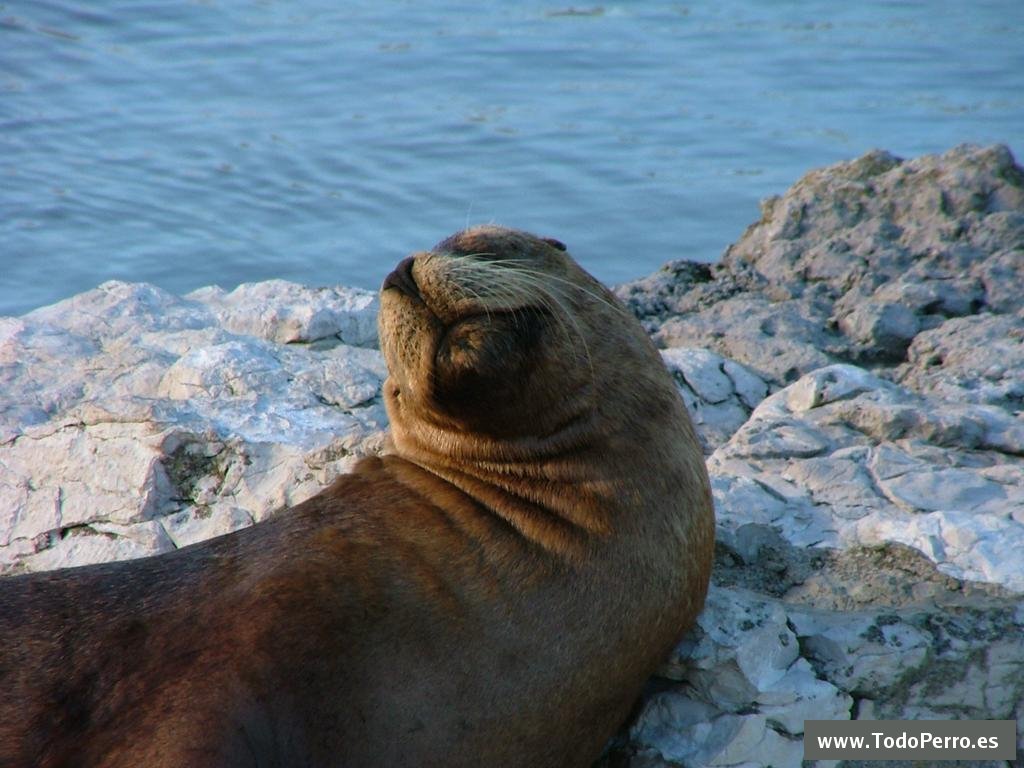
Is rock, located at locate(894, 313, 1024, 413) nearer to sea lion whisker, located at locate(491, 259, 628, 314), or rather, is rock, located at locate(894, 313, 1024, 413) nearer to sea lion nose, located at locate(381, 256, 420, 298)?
sea lion whisker, located at locate(491, 259, 628, 314)

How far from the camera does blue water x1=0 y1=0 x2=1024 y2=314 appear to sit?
10703 millimetres

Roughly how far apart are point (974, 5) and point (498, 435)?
42.6 feet

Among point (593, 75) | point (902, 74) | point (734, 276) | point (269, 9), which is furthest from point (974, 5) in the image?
point (734, 276)

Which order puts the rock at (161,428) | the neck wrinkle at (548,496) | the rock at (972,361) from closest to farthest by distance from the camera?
the neck wrinkle at (548,496)
the rock at (161,428)
the rock at (972,361)

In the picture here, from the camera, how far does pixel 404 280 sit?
3.88 meters

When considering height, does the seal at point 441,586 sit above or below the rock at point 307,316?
above

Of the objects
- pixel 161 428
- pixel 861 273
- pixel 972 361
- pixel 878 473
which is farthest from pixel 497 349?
pixel 861 273

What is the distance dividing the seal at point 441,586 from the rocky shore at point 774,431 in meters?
0.44

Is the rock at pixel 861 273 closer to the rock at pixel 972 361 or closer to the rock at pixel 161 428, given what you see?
the rock at pixel 972 361

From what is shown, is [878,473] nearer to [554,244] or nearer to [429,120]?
[554,244]

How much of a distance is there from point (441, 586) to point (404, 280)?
852 millimetres

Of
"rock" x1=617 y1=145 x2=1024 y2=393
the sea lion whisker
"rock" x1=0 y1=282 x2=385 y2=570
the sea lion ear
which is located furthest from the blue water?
the sea lion whisker

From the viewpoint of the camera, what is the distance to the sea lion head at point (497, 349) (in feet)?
12.3

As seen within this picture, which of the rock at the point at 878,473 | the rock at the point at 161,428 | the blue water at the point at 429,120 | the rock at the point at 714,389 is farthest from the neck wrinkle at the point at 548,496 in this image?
the blue water at the point at 429,120
